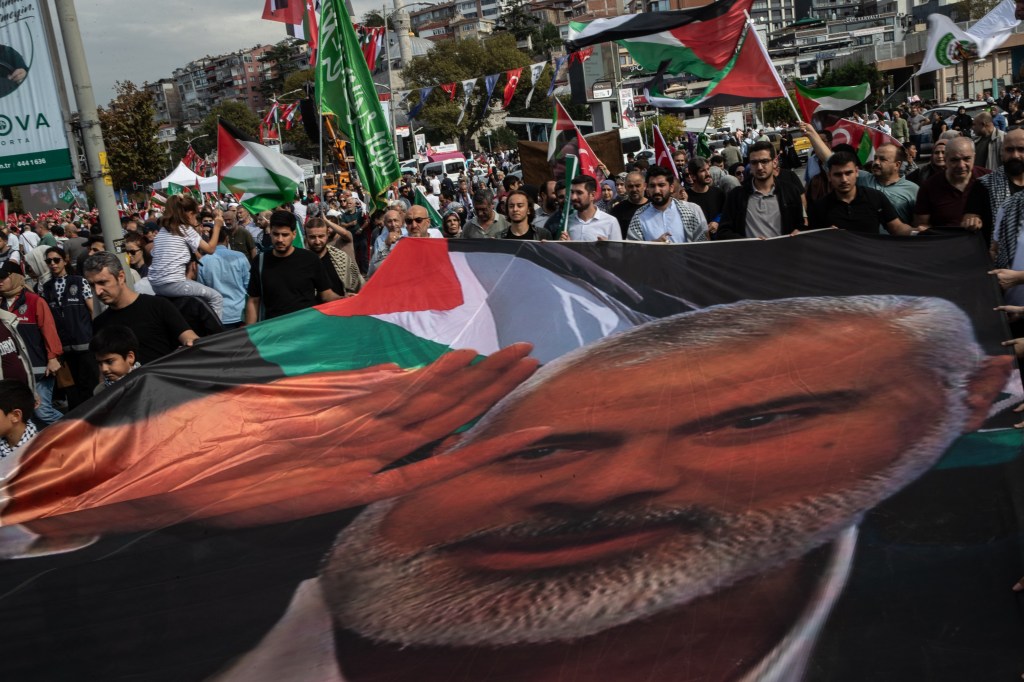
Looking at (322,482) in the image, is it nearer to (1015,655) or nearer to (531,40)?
(1015,655)

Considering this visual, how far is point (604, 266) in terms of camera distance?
5.53 meters

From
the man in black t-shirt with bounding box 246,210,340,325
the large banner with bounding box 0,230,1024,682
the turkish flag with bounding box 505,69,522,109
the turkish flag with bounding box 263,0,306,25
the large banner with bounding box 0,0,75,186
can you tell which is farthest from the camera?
the turkish flag with bounding box 505,69,522,109

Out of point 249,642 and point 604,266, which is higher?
point 604,266

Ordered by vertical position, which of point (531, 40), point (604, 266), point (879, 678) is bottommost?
point (879, 678)

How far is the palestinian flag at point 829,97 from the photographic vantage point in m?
8.46

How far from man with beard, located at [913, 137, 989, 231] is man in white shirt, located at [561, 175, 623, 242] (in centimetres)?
199

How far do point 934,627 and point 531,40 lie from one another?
120074mm

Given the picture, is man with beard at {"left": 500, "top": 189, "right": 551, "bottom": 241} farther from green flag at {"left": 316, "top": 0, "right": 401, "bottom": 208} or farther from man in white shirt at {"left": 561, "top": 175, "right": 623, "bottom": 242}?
green flag at {"left": 316, "top": 0, "right": 401, "bottom": 208}

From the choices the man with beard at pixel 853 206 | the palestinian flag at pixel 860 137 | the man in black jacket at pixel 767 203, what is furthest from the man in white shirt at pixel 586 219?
the palestinian flag at pixel 860 137

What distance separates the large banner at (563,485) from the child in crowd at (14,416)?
0.54 feet

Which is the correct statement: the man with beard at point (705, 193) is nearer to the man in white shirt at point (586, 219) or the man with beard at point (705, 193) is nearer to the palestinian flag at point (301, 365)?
the man in white shirt at point (586, 219)

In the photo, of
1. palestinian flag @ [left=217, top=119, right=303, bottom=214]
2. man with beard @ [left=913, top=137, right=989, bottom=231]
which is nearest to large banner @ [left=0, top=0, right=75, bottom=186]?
palestinian flag @ [left=217, top=119, right=303, bottom=214]

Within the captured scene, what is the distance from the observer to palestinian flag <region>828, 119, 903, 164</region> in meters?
9.05

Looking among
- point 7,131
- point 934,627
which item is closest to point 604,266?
point 934,627
